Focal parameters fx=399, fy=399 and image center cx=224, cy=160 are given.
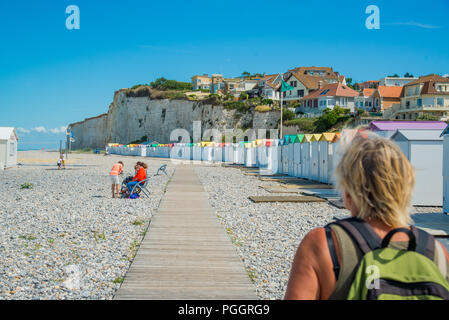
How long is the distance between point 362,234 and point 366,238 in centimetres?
2

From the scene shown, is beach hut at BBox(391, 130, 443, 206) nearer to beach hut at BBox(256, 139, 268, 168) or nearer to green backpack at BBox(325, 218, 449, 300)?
green backpack at BBox(325, 218, 449, 300)

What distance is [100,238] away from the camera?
7125mm

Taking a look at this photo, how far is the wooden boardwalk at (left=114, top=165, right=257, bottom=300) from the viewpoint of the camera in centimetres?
416

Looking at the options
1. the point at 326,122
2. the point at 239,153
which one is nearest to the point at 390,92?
the point at 326,122

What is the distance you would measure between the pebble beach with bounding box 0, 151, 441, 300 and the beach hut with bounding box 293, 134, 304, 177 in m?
8.01

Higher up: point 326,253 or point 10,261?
point 326,253

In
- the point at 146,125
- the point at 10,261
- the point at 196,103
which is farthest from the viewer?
the point at 146,125

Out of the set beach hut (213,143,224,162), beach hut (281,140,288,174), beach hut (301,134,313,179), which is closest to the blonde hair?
beach hut (301,134,313,179)

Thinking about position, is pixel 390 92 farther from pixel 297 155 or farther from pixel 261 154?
pixel 297 155
